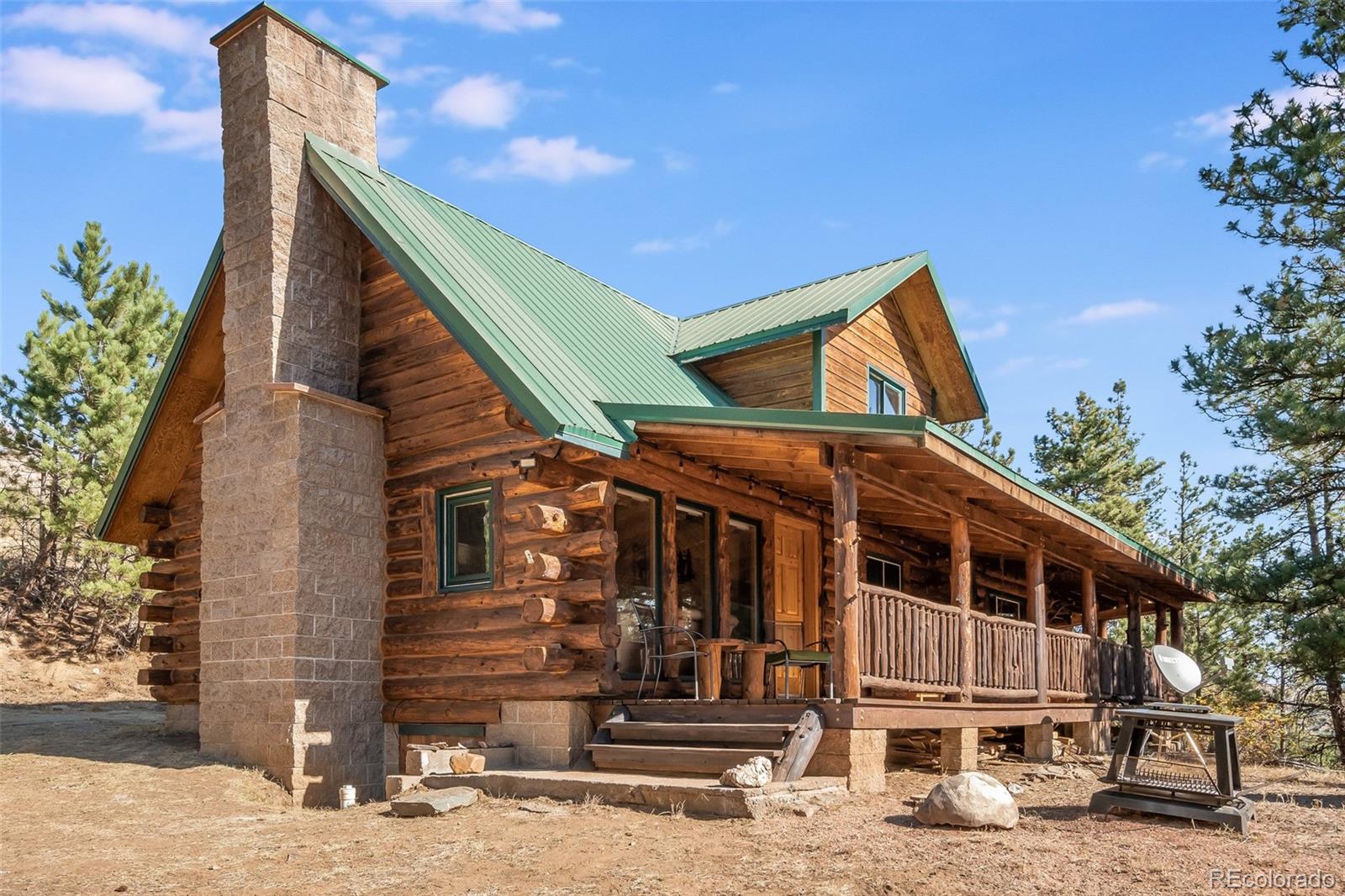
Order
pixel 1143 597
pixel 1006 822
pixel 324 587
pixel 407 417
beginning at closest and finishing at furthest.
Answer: pixel 1006 822 → pixel 324 587 → pixel 407 417 → pixel 1143 597

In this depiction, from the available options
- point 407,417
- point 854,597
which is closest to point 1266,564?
point 854,597

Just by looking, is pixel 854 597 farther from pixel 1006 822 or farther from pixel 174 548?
pixel 174 548

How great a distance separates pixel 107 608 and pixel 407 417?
18273mm

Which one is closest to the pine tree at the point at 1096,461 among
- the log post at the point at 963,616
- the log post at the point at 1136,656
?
the log post at the point at 1136,656

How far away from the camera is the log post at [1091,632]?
16.9m

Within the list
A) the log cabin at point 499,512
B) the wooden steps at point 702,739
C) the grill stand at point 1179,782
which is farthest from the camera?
the log cabin at point 499,512

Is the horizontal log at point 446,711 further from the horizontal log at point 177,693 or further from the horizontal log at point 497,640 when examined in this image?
the horizontal log at point 177,693

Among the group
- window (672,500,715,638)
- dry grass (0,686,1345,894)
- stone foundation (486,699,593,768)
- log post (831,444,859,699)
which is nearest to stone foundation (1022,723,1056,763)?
dry grass (0,686,1345,894)

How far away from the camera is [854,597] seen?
10.8 m

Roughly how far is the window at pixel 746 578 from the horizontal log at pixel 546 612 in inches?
129

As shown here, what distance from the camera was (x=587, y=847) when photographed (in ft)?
26.8

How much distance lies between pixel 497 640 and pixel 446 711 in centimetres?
114

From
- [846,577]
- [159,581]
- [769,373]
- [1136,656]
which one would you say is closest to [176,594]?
[159,581]

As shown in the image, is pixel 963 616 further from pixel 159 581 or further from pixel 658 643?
pixel 159 581
